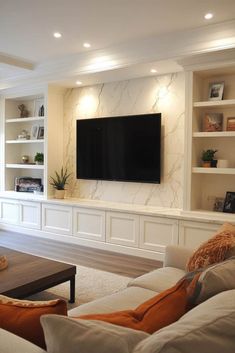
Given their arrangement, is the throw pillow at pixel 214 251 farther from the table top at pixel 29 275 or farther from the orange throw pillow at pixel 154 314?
the table top at pixel 29 275

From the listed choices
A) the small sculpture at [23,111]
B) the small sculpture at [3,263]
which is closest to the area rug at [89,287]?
the small sculpture at [3,263]

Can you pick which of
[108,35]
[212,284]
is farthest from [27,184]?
[212,284]

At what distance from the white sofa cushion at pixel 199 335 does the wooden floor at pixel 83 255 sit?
2946mm

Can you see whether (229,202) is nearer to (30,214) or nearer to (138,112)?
(138,112)

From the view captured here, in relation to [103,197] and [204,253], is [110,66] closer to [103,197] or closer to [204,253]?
[103,197]

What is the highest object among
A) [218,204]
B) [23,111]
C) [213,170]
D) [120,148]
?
[23,111]

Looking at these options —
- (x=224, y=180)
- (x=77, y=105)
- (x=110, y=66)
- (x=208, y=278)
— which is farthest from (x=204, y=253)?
(x=77, y=105)

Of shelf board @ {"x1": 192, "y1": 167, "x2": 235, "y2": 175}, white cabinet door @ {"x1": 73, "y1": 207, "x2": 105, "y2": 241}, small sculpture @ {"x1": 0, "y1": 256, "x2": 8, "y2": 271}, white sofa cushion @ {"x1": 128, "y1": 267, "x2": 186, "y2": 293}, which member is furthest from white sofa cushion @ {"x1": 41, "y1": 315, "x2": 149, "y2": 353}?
white cabinet door @ {"x1": 73, "y1": 207, "x2": 105, "y2": 241}

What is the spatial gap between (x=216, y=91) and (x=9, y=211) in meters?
4.10

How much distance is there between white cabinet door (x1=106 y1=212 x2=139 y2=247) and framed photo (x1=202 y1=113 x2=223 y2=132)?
150 cm

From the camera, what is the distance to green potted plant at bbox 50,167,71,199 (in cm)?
572

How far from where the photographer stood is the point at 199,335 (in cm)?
91

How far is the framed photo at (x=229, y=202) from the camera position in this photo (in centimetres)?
423

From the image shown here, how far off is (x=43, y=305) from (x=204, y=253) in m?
1.26
